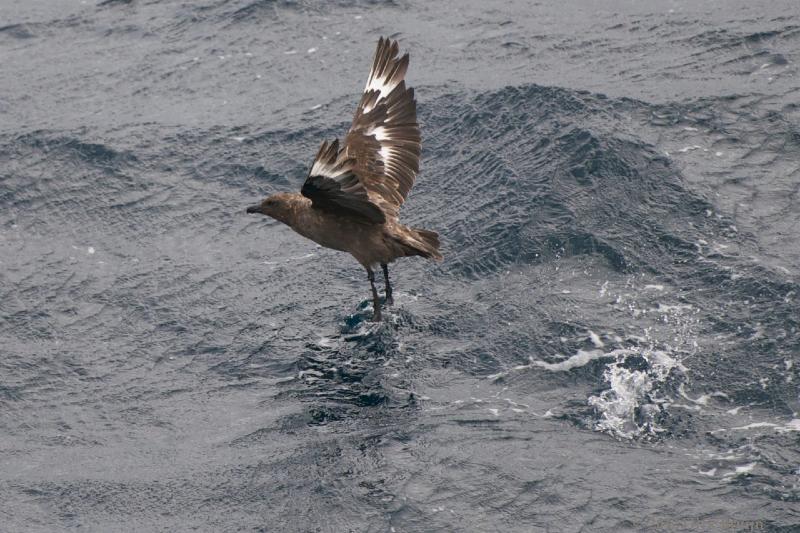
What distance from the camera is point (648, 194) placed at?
13.4m

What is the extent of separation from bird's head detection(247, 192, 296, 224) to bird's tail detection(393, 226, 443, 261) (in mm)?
1319

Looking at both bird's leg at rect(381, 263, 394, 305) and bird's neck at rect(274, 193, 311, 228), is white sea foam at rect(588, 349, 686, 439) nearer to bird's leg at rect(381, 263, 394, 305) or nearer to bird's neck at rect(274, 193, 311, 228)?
bird's leg at rect(381, 263, 394, 305)

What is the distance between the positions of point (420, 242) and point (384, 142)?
1754 mm

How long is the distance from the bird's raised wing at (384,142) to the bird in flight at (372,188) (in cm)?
1

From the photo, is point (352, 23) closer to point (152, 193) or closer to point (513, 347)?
point (152, 193)

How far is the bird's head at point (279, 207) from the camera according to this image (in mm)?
12672

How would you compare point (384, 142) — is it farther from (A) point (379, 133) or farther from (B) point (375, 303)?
(B) point (375, 303)

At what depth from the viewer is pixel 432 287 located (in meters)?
12.9

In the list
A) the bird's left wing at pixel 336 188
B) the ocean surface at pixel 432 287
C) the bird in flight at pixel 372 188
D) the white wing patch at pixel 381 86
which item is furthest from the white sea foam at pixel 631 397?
the white wing patch at pixel 381 86

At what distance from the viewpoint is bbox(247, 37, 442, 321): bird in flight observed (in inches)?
454

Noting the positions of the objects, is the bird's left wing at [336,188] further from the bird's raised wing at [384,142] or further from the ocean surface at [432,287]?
the ocean surface at [432,287]

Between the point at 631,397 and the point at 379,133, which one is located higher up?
the point at 379,133

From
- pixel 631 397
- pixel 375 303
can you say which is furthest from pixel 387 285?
pixel 631 397

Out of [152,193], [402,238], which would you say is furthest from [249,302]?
[152,193]
